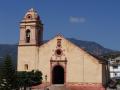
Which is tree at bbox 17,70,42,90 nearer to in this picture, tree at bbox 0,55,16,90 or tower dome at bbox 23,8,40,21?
tree at bbox 0,55,16,90

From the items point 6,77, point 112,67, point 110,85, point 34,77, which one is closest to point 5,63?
point 6,77

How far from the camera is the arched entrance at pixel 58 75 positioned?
2731 inches

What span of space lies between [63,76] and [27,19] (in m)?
9.95

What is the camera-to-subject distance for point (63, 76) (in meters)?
69.7

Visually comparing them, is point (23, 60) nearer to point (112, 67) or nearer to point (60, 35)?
point (60, 35)

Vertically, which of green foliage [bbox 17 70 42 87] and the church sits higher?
the church

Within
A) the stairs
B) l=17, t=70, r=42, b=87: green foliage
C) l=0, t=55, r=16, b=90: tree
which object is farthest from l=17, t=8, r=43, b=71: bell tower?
l=0, t=55, r=16, b=90: tree

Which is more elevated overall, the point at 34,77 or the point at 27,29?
the point at 27,29

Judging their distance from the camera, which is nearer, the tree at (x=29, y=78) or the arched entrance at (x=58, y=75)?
the tree at (x=29, y=78)

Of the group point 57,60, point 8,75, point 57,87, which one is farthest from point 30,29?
point 8,75

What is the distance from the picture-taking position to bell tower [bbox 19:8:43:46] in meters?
70.3

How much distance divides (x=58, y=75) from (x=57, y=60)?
308 centimetres

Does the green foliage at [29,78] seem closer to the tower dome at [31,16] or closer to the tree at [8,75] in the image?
the tree at [8,75]

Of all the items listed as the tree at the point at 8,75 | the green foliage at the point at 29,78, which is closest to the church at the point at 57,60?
the green foliage at the point at 29,78
